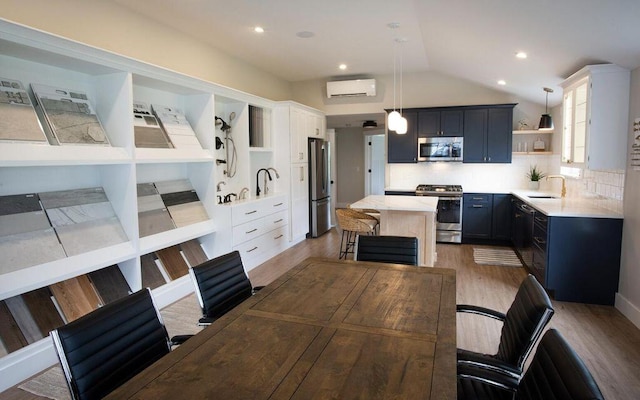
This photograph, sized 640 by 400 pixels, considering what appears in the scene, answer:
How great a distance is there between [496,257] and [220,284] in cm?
460

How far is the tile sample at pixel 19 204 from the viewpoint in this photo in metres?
2.84

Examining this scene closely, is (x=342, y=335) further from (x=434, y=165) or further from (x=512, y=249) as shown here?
(x=434, y=165)

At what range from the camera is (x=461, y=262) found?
5.44 metres

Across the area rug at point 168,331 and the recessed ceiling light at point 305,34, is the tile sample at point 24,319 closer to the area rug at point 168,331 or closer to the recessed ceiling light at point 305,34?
the area rug at point 168,331

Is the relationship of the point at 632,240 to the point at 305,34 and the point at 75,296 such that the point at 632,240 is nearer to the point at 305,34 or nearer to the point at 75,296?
the point at 305,34

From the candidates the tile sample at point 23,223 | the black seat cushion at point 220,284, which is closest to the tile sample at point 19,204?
the tile sample at point 23,223

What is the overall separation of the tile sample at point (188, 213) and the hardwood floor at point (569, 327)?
97cm

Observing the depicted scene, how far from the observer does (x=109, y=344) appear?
61.4 inches

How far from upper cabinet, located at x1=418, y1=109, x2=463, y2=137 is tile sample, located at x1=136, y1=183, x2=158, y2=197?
4.46 metres

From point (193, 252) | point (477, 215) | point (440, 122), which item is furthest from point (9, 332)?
point (440, 122)

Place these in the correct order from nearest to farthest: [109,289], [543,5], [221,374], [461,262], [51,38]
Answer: [221,374], [51,38], [543,5], [109,289], [461,262]

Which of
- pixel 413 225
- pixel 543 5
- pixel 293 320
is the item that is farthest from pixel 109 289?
pixel 543 5

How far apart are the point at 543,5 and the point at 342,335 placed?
2.89 m

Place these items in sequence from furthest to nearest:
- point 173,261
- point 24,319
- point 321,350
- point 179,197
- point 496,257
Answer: point 496,257
point 179,197
point 173,261
point 24,319
point 321,350
